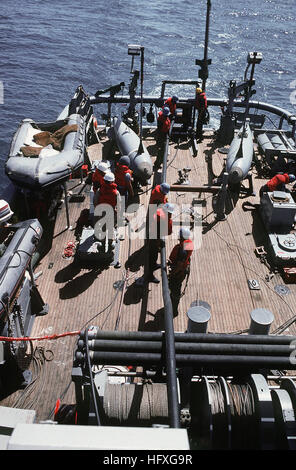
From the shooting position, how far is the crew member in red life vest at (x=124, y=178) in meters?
11.7

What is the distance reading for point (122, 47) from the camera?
4128 centimetres

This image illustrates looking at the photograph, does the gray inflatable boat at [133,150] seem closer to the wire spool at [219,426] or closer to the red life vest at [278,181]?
the red life vest at [278,181]

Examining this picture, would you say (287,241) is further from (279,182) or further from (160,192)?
(160,192)

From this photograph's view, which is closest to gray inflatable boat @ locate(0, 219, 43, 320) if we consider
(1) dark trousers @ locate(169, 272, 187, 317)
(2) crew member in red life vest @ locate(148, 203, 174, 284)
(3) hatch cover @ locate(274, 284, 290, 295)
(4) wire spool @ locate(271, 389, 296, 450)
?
(2) crew member in red life vest @ locate(148, 203, 174, 284)

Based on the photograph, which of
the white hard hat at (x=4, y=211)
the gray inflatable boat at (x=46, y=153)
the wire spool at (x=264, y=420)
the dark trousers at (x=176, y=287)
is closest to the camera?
the wire spool at (x=264, y=420)

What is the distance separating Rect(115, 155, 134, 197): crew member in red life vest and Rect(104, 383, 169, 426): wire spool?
22.5ft

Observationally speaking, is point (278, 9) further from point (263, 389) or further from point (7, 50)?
point (263, 389)

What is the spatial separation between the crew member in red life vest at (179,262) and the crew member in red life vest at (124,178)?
136 inches

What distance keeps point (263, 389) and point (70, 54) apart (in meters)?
40.4

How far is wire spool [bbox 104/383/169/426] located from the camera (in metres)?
5.79

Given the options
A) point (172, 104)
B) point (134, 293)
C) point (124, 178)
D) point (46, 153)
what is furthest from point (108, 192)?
point (172, 104)

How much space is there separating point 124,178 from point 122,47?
112 ft

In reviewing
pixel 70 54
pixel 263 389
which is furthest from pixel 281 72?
pixel 263 389

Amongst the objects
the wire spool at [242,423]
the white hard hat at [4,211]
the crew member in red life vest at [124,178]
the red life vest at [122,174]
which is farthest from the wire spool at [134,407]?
the red life vest at [122,174]
